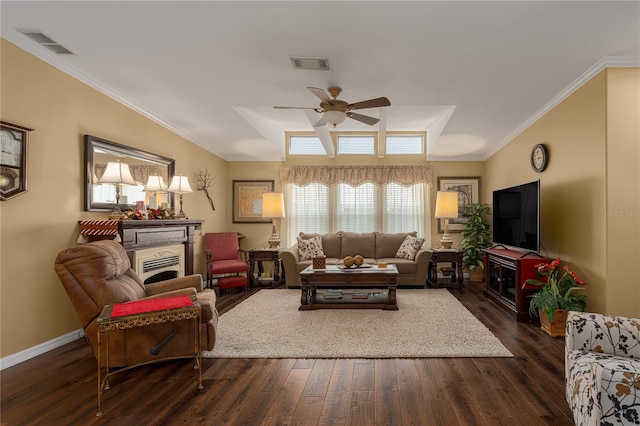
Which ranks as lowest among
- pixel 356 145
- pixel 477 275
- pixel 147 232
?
pixel 477 275

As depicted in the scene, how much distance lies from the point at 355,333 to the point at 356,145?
4475 mm

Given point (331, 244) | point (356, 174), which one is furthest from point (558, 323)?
point (356, 174)

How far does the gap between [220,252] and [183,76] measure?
3.36m

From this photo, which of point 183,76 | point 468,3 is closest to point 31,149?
point 183,76

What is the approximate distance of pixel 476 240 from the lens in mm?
6367

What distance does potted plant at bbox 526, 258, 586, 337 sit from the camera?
10.9ft

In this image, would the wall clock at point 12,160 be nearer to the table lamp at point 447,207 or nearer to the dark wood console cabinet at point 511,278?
the dark wood console cabinet at point 511,278

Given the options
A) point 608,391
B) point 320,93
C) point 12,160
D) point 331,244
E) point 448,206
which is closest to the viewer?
point 608,391

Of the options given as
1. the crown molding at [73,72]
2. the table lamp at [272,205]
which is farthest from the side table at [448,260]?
the crown molding at [73,72]

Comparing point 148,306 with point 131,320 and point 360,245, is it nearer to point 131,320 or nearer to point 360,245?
point 131,320

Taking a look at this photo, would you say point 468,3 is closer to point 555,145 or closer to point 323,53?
point 323,53

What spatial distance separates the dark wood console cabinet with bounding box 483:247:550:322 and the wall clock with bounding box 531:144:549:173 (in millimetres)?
1166

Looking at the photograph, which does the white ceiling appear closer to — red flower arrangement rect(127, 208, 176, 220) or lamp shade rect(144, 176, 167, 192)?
lamp shade rect(144, 176, 167, 192)

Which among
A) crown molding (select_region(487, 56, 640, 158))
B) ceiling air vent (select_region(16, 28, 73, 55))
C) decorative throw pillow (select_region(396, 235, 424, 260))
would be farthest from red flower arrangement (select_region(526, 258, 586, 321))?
ceiling air vent (select_region(16, 28, 73, 55))
